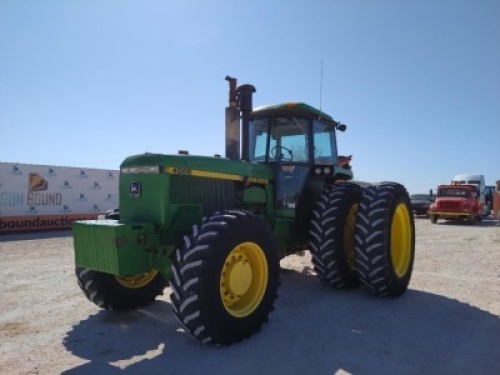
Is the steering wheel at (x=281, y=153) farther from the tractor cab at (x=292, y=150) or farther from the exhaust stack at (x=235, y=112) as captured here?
the exhaust stack at (x=235, y=112)

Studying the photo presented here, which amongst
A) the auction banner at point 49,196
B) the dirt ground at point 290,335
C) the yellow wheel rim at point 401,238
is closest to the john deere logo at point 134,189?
the dirt ground at point 290,335

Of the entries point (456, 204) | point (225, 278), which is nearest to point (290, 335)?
point (225, 278)

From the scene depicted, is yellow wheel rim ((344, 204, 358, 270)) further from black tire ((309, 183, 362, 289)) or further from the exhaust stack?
the exhaust stack

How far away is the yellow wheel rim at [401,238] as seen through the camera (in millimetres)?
6621

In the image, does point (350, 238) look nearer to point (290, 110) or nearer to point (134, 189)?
point (290, 110)

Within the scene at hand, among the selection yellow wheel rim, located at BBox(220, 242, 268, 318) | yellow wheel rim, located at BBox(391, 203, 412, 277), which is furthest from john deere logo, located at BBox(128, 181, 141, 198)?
yellow wheel rim, located at BBox(391, 203, 412, 277)

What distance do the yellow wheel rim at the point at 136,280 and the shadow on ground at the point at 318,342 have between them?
0.34 m

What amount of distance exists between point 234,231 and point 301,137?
2.89m

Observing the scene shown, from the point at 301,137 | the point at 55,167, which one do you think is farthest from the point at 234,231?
the point at 55,167

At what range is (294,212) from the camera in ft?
20.9

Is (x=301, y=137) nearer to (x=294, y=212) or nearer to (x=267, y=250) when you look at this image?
(x=294, y=212)

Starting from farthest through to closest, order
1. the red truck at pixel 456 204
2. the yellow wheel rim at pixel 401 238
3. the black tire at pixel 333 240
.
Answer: the red truck at pixel 456 204 → the yellow wheel rim at pixel 401 238 → the black tire at pixel 333 240

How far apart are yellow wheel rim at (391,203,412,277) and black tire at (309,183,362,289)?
A: 2.49 feet

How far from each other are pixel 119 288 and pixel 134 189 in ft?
4.20
